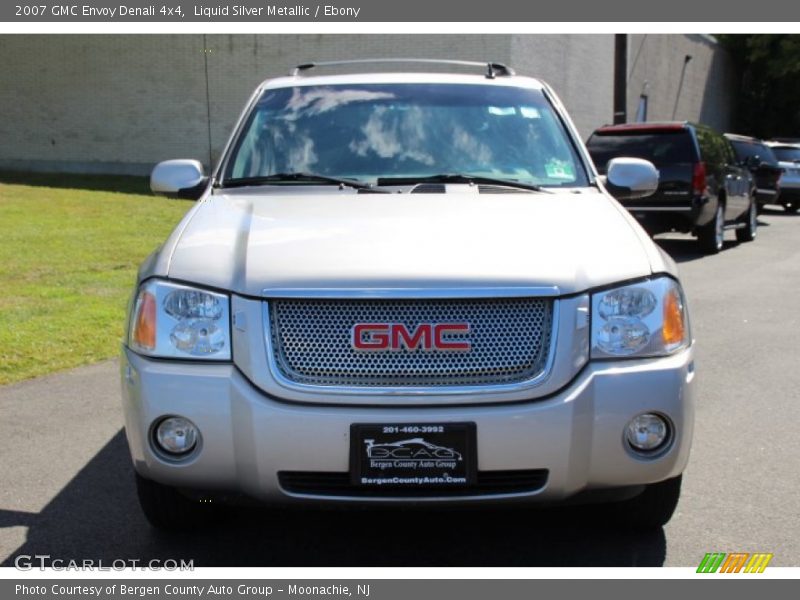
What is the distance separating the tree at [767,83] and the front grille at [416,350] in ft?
138

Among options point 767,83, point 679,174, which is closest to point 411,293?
point 679,174

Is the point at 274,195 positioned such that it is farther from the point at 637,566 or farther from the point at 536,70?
the point at 536,70

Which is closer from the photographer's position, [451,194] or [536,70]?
[451,194]

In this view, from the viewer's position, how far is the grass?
7.58 metres

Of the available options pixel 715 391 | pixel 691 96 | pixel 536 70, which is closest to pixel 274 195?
pixel 715 391

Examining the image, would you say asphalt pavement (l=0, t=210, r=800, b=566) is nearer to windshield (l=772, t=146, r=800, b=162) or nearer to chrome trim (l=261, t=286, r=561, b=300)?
chrome trim (l=261, t=286, r=561, b=300)

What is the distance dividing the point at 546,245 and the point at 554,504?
91cm

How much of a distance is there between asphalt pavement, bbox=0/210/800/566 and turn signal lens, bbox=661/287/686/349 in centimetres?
83

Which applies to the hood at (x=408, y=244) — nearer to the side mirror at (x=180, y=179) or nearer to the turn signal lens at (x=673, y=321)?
the turn signal lens at (x=673, y=321)

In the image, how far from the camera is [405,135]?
16.7 feet

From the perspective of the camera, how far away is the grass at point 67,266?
758 cm

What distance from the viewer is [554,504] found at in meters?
3.56

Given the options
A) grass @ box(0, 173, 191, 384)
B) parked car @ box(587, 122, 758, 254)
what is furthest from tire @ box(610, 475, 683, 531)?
parked car @ box(587, 122, 758, 254)

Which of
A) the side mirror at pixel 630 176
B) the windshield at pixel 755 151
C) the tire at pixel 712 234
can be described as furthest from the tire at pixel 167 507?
the windshield at pixel 755 151
